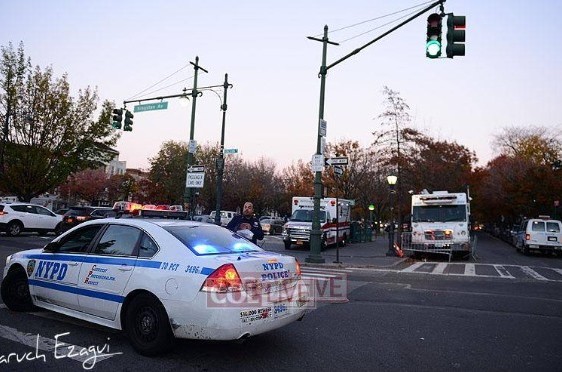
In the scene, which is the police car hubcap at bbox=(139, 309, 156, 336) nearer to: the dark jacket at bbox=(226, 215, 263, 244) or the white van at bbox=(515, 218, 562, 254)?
the dark jacket at bbox=(226, 215, 263, 244)

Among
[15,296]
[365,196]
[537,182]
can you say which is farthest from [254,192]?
[15,296]

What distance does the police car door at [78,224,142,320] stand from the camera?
5.18 meters

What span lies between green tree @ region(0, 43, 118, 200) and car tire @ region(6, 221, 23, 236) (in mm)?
6911

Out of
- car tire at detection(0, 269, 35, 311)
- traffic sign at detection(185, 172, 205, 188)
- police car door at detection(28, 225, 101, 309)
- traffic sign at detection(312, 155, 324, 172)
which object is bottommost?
car tire at detection(0, 269, 35, 311)

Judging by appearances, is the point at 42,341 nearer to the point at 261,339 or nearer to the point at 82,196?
the point at 261,339

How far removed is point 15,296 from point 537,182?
136 feet

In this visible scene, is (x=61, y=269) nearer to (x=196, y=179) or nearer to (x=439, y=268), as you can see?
(x=196, y=179)

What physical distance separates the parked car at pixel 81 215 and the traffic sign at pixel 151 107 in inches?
256

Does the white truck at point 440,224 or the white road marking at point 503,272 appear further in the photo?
the white truck at point 440,224

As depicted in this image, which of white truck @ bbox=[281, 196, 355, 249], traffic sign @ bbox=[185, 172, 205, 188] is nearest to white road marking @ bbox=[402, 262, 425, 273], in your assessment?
white truck @ bbox=[281, 196, 355, 249]

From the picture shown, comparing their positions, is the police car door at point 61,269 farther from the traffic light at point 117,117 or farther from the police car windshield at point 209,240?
the traffic light at point 117,117

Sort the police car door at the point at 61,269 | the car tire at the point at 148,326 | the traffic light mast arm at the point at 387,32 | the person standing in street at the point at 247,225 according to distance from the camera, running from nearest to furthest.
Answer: the car tire at the point at 148,326 → the police car door at the point at 61,269 → the person standing in street at the point at 247,225 → the traffic light mast arm at the point at 387,32

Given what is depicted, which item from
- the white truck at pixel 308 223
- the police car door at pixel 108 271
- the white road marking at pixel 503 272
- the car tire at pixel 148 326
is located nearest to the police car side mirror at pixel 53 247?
the police car door at pixel 108 271

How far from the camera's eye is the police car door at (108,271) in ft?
17.0
